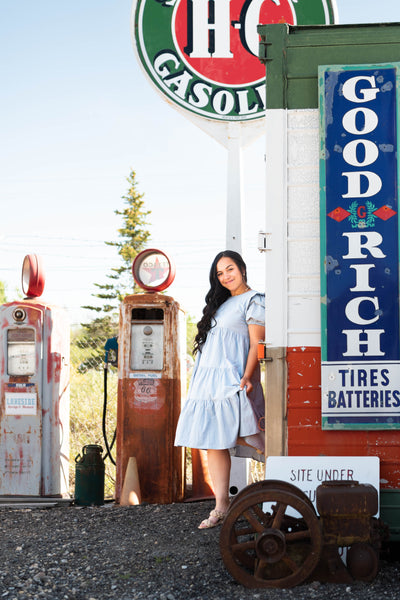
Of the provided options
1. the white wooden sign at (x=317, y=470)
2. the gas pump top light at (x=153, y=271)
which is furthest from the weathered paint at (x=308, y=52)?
the gas pump top light at (x=153, y=271)

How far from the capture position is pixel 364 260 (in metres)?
4.37

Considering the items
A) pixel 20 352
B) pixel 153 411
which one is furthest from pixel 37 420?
pixel 153 411

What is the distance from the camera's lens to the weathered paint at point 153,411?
6520 millimetres

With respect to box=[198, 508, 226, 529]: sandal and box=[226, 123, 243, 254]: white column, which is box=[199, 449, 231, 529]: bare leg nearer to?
box=[198, 508, 226, 529]: sandal

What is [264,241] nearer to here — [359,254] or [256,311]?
[359,254]

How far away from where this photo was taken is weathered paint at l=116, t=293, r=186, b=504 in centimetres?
652

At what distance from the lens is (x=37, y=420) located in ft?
22.3

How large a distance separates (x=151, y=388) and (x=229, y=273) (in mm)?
1646

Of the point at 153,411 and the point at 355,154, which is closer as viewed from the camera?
the point at 355,154

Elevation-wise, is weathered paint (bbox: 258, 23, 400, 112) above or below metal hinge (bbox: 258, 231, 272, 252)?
above

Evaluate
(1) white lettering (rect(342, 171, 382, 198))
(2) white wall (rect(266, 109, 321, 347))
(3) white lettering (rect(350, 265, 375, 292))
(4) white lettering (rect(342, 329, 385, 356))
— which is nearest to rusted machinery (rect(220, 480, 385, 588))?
(4) white lettering (rect(342, 329, 385, 356))

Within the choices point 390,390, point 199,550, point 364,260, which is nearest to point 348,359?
→ point 390,390

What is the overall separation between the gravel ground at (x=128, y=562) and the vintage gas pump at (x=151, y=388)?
452mm

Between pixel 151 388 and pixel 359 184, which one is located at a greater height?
pixel 359 184
